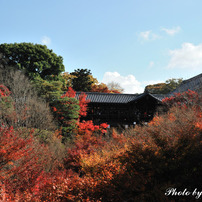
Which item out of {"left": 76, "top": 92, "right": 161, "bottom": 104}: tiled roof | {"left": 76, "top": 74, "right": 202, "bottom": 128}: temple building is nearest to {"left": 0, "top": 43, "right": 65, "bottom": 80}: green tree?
{"left": 76, "top": 92, "right": 161, "bottom": 104}: tiled roof

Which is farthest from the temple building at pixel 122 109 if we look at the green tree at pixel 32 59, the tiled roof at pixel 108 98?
the green tree at pixel 32 59

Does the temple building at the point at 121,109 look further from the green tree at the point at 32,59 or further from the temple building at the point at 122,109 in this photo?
the green tree at the point at 32,59

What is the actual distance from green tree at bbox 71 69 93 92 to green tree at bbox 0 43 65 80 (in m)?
7.39

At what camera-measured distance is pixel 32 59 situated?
74.6 ft

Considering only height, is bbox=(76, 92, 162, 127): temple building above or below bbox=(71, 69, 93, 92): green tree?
below

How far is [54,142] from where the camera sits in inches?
507

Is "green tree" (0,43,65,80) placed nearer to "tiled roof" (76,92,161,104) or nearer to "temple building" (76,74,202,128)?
"tiled roof" (76,92,161,104)

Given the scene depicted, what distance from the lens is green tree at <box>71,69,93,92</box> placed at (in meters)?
31.5

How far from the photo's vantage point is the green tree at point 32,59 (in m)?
21.8

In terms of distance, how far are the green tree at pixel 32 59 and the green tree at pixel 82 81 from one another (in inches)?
291

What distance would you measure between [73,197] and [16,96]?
12.2m

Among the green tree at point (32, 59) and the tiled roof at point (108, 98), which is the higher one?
the green tree at point (32, 59)

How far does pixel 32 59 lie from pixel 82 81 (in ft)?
35.5

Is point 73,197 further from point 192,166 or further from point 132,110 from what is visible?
point 132,110
